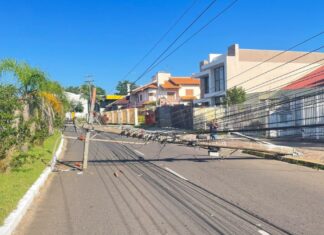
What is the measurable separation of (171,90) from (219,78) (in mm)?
25190

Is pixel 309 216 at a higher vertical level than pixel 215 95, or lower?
lower

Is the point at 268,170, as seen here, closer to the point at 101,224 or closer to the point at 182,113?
the point at 101,224

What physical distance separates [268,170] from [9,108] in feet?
25.7

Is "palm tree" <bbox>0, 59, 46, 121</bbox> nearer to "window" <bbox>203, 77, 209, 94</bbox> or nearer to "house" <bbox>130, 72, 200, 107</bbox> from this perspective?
"window" <bbox>203, 77, 209, 94</bbox>

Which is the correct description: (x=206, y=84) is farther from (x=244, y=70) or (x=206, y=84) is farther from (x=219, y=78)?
(x=244, y=70)

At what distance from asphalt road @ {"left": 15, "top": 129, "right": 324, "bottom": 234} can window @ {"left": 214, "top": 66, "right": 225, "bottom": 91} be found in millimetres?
34157

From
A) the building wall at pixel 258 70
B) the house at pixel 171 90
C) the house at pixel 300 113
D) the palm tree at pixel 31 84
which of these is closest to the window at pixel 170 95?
the house at pixel 171 90

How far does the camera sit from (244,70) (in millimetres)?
46344

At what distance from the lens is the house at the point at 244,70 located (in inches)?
1791

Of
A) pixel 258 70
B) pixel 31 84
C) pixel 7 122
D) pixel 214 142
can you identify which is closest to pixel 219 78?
pixel 258 70

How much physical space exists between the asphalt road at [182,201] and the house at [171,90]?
57429 millimetres

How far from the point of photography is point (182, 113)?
44219mm

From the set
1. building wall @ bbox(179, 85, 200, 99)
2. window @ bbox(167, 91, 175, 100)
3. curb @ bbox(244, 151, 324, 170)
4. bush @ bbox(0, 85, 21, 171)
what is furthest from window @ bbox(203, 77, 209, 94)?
bush @ bbox(0, 85, 21, 171)

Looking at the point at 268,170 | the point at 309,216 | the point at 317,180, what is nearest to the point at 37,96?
the point at 268,170
